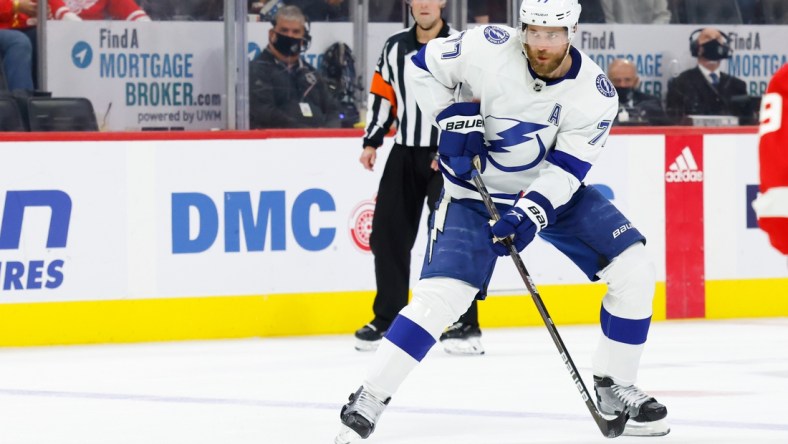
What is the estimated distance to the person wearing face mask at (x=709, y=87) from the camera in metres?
7.09

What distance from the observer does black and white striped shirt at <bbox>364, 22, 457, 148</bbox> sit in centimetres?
560

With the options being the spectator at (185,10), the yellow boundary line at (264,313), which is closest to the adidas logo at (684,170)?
the yellow boundary line at (264,313)

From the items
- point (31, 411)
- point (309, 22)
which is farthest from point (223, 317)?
point (31, 411)

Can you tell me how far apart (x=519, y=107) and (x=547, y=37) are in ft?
0.62

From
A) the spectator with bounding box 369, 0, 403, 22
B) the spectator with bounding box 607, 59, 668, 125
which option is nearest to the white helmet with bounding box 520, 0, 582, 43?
the spectator with bounding box 369, 0, 403, 22

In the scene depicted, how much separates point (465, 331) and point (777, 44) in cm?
254

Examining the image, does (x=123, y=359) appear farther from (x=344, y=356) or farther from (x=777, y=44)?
(x=777, y=44)

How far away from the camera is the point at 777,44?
286 inches

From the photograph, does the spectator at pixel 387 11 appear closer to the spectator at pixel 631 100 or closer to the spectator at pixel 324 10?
the spectator at pixel 324 10

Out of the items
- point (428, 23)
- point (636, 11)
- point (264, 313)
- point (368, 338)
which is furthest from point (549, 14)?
point (636, 11)

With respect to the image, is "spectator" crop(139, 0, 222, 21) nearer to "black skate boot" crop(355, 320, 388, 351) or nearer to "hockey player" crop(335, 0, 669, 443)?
"black skate boot" crop(355, 320, 388, 351)

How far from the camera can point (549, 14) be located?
3.75 m

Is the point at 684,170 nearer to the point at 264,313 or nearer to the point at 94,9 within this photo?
the point at 264,313

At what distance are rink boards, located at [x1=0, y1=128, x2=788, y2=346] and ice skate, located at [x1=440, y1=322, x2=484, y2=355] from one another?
746mm
